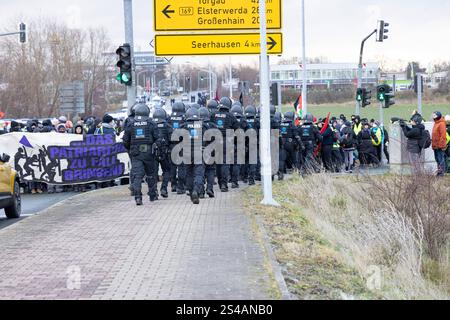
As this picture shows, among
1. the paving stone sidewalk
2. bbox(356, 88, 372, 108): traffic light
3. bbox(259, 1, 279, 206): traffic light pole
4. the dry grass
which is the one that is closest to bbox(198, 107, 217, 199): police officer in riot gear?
the dry grass

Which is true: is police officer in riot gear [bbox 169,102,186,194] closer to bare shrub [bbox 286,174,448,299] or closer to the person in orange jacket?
bare shrub [bbox 286,174,448,299]

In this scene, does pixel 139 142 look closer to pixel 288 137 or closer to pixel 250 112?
pixel 250 112

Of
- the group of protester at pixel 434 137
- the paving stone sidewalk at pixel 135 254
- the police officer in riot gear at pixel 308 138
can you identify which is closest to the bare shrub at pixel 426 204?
the paving stone sidewalk at pixel 135 254

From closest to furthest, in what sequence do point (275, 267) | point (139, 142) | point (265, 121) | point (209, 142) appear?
point (275, 267), point (265, 121), point (139, 142), point (209, 142)

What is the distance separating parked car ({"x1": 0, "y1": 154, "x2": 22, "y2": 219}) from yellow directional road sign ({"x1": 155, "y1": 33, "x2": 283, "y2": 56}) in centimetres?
585

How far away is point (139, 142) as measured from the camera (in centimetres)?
1645

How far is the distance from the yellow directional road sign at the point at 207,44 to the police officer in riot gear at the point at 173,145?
2.46m

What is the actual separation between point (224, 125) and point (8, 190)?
527cm

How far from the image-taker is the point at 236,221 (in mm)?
13641

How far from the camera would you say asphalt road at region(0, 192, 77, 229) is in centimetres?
1600

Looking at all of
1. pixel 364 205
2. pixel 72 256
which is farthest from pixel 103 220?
pixel 364 205

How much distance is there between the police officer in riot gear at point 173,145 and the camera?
1781 cm

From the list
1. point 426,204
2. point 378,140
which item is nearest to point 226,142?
point 426,204
